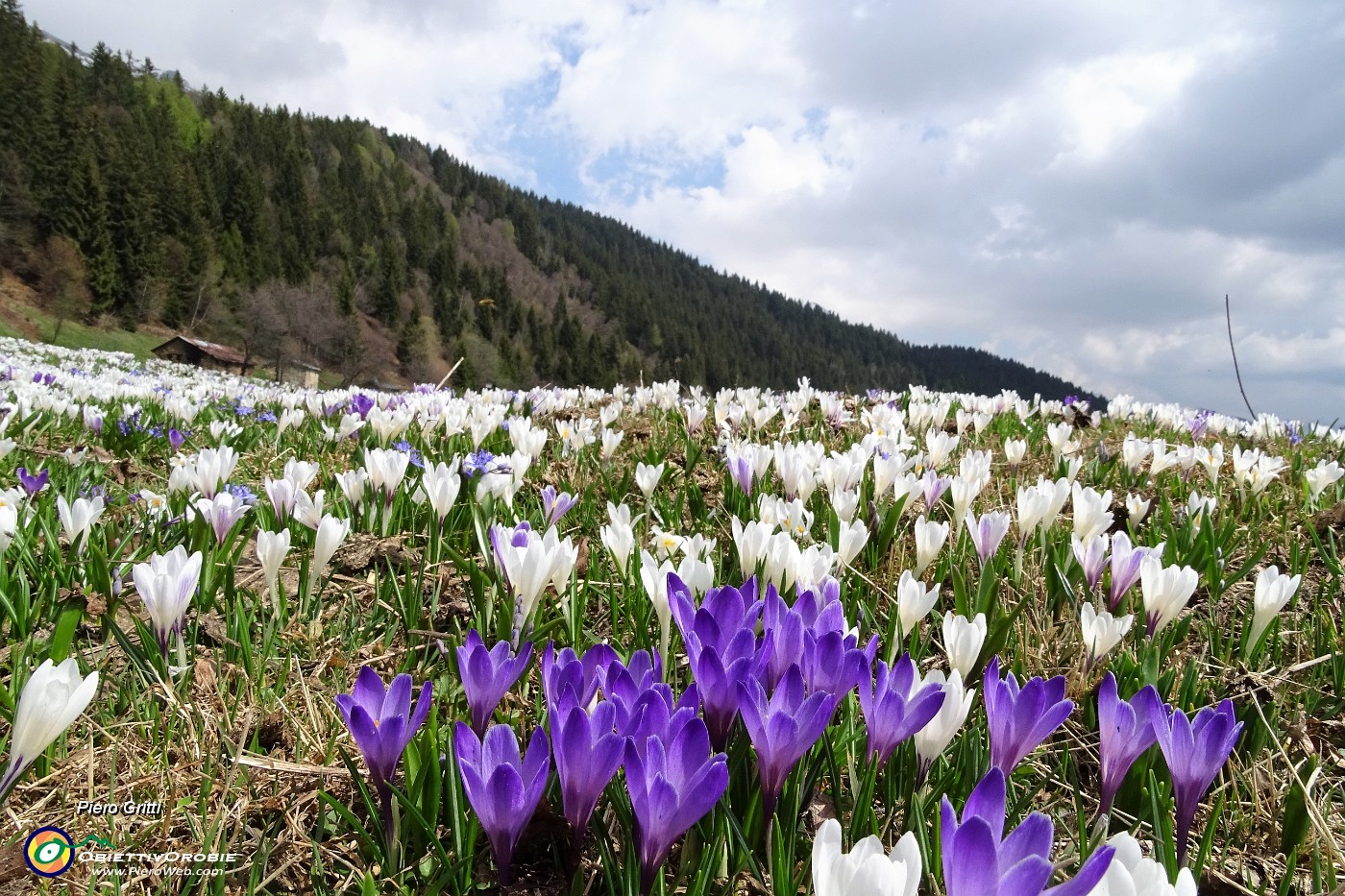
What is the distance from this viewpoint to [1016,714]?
1.12 m

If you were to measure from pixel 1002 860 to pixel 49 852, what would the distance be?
1.36 m

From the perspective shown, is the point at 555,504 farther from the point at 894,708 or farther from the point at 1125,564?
the point at 1125,564

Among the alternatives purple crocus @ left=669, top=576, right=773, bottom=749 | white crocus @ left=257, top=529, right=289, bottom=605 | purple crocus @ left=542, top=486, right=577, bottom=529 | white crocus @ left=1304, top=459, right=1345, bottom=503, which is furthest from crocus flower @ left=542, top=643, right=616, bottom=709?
white crocus @ left=1304, top=459, right=1345, bottom=503

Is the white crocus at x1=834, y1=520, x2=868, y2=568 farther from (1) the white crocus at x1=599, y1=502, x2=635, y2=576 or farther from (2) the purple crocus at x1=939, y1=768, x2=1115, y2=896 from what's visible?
(2) the purple crocus at x1=939, y1=768, x2=1115, y2=896

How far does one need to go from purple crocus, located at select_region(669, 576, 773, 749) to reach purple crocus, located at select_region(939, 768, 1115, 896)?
1.28 feet

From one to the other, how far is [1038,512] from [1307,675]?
758 mm

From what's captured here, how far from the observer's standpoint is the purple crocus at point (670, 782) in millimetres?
887

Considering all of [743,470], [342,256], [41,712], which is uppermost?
[342,256]

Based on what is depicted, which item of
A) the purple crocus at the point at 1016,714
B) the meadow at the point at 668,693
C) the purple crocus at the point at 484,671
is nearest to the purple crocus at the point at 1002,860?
the meadow at the point at 668,693

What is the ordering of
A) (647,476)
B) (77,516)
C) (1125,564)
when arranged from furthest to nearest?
(647,476)
(77,516)
(1125,564)

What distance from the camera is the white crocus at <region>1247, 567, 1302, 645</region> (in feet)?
5.71

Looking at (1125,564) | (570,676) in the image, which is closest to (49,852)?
(570,676)

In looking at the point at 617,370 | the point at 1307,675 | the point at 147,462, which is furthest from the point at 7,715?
the point at 617,370

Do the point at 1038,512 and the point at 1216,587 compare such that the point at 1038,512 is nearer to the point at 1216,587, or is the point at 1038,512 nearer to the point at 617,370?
the point at 1216,587
